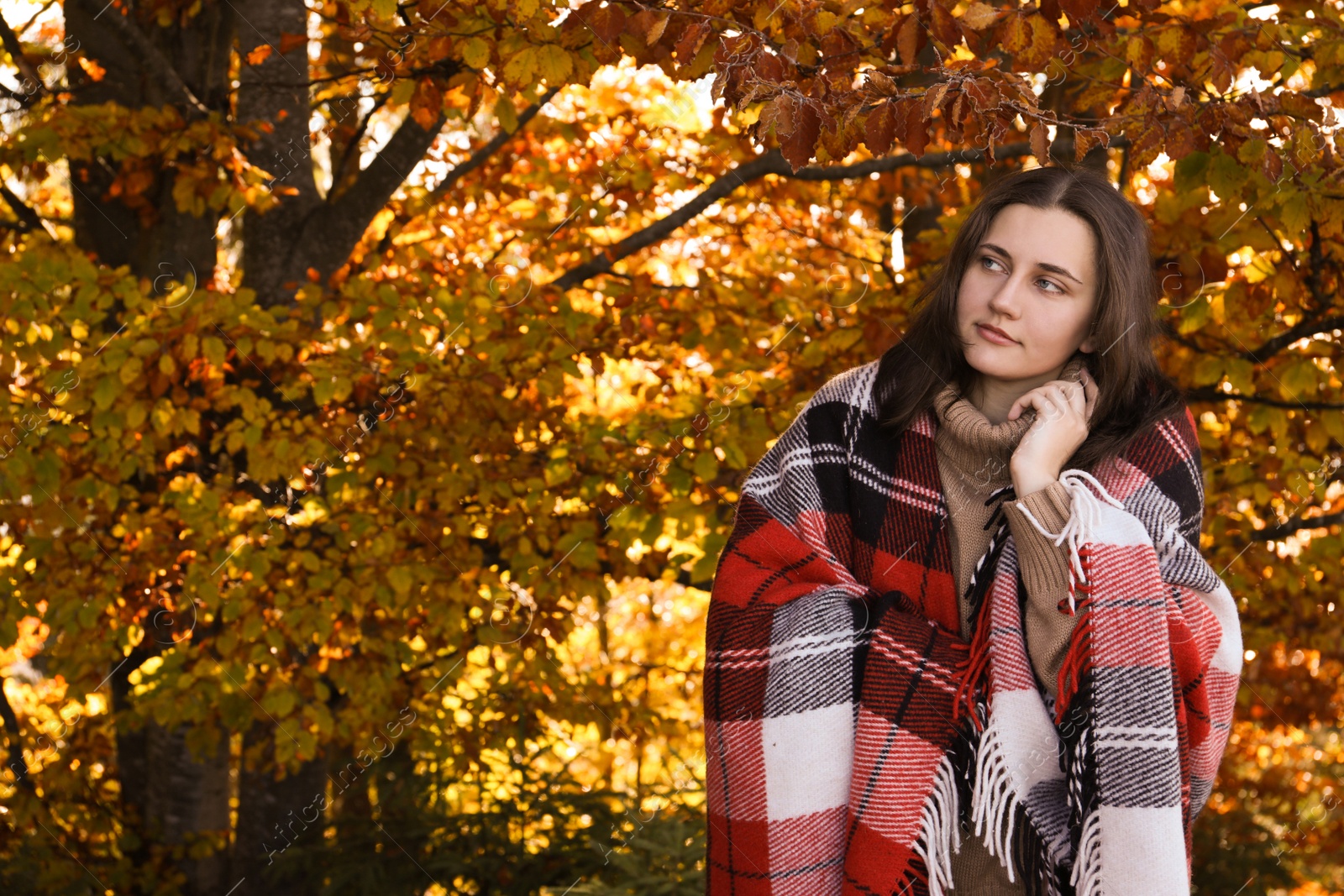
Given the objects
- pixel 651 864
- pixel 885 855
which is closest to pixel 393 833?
pixel 651 864

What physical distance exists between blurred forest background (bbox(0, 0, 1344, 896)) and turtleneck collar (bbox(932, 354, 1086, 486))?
1.64 feet

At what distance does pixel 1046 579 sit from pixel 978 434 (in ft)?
0.95

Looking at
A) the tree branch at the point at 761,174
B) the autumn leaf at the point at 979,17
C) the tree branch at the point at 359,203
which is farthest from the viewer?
the tree branch at the point at 359,203

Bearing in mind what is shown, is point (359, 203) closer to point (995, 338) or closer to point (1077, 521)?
point (995, 338)

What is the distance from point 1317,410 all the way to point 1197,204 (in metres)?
0.92

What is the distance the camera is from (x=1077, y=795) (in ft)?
5.84

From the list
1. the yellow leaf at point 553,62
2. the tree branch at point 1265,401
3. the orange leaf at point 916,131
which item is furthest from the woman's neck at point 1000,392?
the tree branch at point 1265,401

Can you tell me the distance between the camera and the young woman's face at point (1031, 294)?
2.00 m

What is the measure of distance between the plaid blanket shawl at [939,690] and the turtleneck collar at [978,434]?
0.05 m

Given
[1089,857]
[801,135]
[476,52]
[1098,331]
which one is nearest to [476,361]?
[476,52]

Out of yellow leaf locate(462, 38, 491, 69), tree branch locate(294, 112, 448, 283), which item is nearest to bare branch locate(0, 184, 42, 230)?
tree branch locate(294, 112, 448, 283)

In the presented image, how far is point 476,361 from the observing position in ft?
12.2

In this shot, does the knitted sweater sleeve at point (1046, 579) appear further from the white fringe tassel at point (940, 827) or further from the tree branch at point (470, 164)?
the tree branch at point (470, 164)

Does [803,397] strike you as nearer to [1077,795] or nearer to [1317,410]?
[1317,410]
